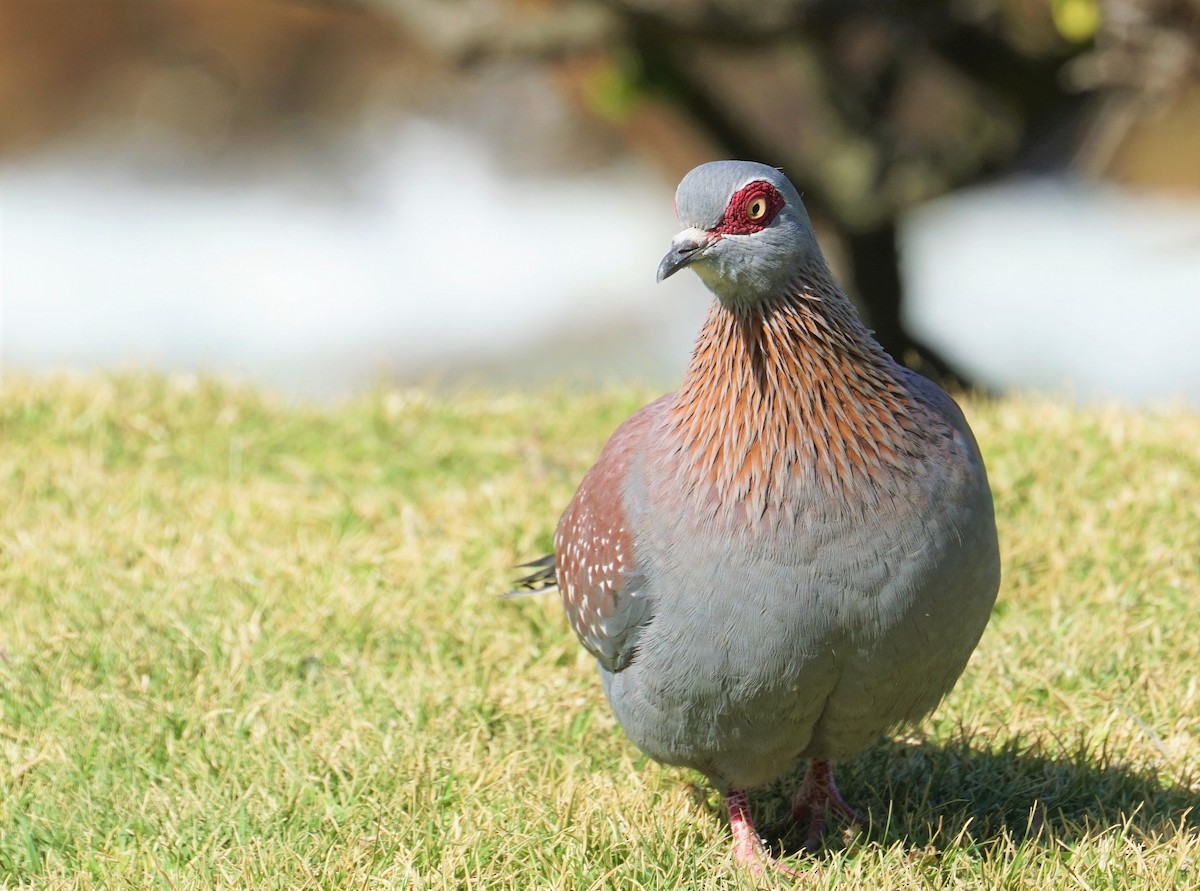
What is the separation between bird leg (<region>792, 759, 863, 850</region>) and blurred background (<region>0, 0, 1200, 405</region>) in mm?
4486

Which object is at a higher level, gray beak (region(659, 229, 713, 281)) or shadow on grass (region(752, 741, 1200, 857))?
gray beak (region(659, 229, 713, 281))

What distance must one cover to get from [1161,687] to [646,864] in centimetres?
156

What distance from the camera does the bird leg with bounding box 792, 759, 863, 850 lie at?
335 cm

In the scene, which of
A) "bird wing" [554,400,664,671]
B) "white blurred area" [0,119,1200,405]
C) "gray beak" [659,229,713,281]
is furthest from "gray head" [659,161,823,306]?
"white blurred area" [0,119,1200,405]

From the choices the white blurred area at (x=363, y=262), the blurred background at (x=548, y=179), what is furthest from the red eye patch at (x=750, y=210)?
the white blurred area at (x=363, y=262)

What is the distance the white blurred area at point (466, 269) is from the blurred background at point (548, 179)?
0.04 metres

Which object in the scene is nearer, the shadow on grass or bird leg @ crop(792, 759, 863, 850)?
the shadow on grass

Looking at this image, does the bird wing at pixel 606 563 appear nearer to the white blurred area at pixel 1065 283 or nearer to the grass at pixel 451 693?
the grass at pixel 451 693

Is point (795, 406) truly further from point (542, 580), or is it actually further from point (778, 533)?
point (542, 580)

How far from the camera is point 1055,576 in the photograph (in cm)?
431

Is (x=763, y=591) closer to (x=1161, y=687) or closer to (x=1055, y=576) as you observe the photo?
(x=1161, y=687)

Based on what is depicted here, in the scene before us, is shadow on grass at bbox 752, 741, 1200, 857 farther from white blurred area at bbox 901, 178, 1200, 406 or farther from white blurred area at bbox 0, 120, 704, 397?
white blurred area at bbox 0, 120, 704, 397

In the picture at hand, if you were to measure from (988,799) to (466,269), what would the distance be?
532 inches

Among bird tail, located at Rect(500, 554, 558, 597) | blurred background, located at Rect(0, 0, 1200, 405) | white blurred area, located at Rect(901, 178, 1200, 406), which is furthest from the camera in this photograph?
white blurred area, located at Rect(901, 178, 1200, 406)
